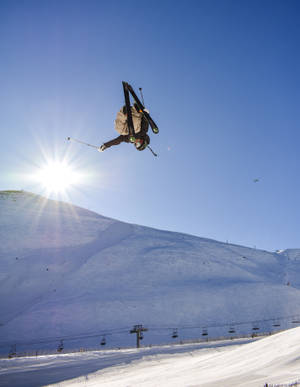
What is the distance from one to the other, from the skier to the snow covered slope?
29068 mm

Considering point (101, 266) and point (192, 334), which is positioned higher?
point (101, 266)

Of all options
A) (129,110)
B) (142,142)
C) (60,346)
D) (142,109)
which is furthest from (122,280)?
(129,110)

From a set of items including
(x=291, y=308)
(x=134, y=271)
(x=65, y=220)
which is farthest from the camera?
(x=65, y=220)

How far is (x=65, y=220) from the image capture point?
2542 inches

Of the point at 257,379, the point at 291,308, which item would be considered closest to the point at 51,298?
the point at 291,308

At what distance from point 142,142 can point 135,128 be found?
0.37 m

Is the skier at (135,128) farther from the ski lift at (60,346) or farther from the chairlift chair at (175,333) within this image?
the chairlift chair at (175,333)

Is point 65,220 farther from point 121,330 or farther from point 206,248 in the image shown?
point 121,330

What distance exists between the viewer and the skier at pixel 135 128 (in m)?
6.89

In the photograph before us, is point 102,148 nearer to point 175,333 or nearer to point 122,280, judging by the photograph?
point 175,333

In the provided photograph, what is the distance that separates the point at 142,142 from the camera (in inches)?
283

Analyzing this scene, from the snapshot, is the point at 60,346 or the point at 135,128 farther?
the point at 60,346

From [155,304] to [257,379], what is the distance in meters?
36.3

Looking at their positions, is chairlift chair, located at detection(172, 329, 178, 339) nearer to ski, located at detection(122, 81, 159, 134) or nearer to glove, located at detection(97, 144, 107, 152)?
glove, located at detection(97, 144, 107, 152)
